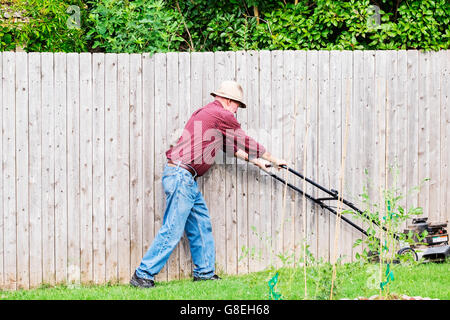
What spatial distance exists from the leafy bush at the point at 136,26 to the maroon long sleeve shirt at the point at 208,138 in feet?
3.84

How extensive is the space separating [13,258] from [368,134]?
3.59 metres

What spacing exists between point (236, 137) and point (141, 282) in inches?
60.6

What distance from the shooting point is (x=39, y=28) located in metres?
6.76

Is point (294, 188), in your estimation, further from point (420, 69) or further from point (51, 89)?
point (51, 89)

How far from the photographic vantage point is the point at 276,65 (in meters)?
5.86

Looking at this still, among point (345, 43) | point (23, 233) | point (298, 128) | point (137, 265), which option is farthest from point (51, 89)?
point (345, 43)

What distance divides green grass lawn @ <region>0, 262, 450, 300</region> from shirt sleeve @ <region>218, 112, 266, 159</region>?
3.77ft

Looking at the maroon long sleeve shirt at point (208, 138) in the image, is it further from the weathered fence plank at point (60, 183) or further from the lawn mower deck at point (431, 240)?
the lawn mower deck at point (431, 240)

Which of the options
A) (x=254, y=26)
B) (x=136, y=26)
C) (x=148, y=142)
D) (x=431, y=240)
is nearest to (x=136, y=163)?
(x=148, y=142)

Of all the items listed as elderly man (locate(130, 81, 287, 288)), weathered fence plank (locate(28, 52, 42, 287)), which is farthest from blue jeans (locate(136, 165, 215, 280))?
weathered fence plank (locate(28, 52, 42, 287))

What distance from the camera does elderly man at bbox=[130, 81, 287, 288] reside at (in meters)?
5.29

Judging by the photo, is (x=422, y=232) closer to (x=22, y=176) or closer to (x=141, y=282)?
(x=141, y=282)

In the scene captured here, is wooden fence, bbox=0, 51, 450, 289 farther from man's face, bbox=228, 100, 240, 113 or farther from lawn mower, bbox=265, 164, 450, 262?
man's face, bbox=228, 100, 240, 113

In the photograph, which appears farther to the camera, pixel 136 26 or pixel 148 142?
pixel 136 26
